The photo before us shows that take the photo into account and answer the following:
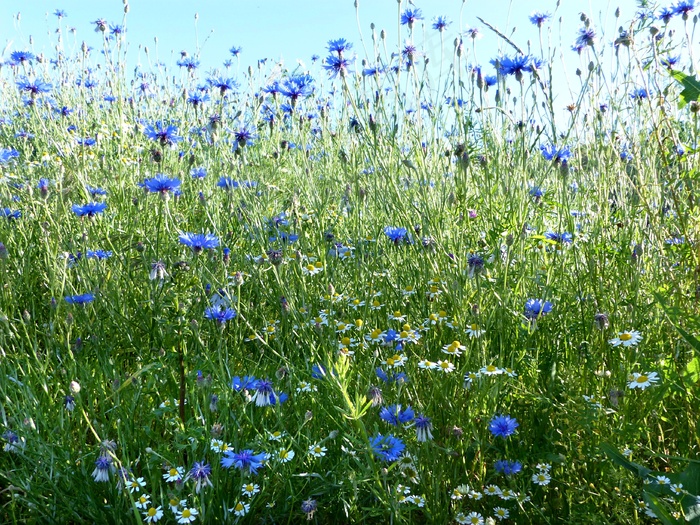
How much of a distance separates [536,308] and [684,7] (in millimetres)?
1545

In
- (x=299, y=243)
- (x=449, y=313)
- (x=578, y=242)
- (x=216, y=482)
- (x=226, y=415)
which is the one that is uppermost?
(x=299, y=243)

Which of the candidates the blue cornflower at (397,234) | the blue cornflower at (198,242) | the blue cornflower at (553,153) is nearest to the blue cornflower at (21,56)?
the blue cornflower at (198,242)

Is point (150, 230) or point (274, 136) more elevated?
point (274, 136)

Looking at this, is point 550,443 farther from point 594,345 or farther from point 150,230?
point 150,230

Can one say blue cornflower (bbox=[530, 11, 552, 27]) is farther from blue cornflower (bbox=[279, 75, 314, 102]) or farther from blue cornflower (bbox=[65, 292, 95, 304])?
blue cornflower (bbox=[65, 292, 95, 304])

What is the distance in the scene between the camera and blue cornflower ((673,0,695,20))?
2.52 metres

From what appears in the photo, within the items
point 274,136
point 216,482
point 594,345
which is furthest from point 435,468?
point 274,136

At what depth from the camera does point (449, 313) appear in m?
2.06

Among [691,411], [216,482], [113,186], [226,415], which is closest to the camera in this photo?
[216,482]

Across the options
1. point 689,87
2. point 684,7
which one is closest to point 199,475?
point 689,87

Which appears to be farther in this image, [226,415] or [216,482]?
[226,415]

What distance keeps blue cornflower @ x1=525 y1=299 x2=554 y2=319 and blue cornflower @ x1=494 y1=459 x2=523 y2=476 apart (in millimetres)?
467

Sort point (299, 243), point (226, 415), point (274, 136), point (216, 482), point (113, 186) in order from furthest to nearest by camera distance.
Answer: point (274, 136), point (113, 186), point (299, 243), point (226, 415), point (216, 482)

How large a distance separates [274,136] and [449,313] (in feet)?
6.69
